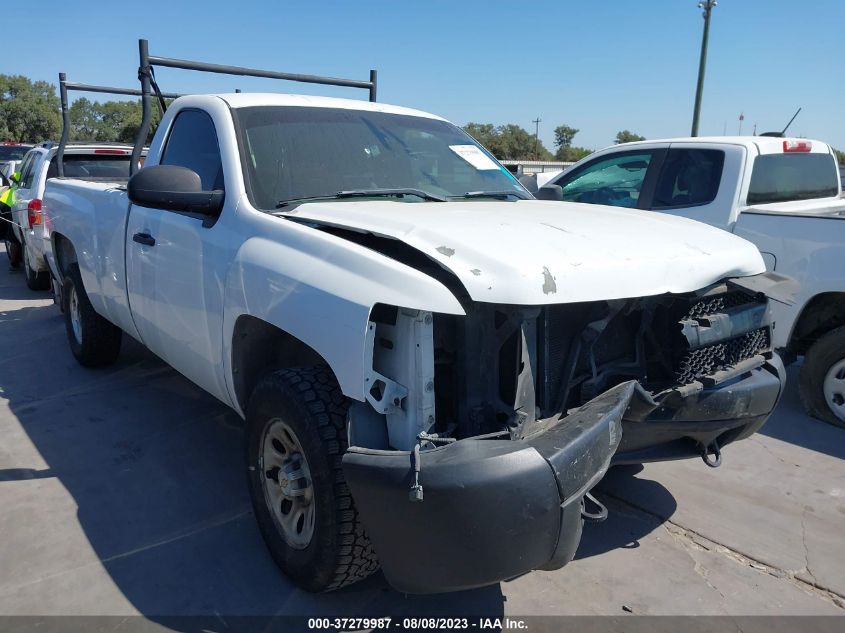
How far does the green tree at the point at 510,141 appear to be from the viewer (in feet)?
152

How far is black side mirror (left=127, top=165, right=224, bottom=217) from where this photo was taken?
121 inches

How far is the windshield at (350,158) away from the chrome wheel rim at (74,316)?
9.85 ft

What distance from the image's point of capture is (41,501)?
3.54m

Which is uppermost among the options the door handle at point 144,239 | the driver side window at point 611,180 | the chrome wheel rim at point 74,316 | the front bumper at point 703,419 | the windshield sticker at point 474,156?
the windshield sticker at point 474,156

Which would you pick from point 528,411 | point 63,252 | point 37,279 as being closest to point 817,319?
point 528,411

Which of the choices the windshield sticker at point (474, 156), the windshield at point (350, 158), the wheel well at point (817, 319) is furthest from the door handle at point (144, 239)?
the wheel well at point (817, 319)

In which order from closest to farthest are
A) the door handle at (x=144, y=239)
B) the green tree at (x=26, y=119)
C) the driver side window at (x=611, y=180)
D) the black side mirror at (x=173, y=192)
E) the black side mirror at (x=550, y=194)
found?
the black side mirror at (x=173, y=192) → the door handle at (x=144, y=239) → the black side mirror at (x=550, y=194) → the driver side window at (x=611, y=180) → the green tree at (x=26, y=119)

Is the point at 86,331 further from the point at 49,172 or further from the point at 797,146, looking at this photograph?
the point at 797,146

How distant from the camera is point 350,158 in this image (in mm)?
3506

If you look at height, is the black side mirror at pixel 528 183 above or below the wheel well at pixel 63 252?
above

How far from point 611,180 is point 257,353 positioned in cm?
425

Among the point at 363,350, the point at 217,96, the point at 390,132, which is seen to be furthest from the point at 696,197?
the point at 363,350

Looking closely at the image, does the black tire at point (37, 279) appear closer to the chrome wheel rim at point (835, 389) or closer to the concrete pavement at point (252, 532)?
the concrete pavement at point (252, 532)

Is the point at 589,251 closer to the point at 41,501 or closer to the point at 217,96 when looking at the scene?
the point at 217,96
